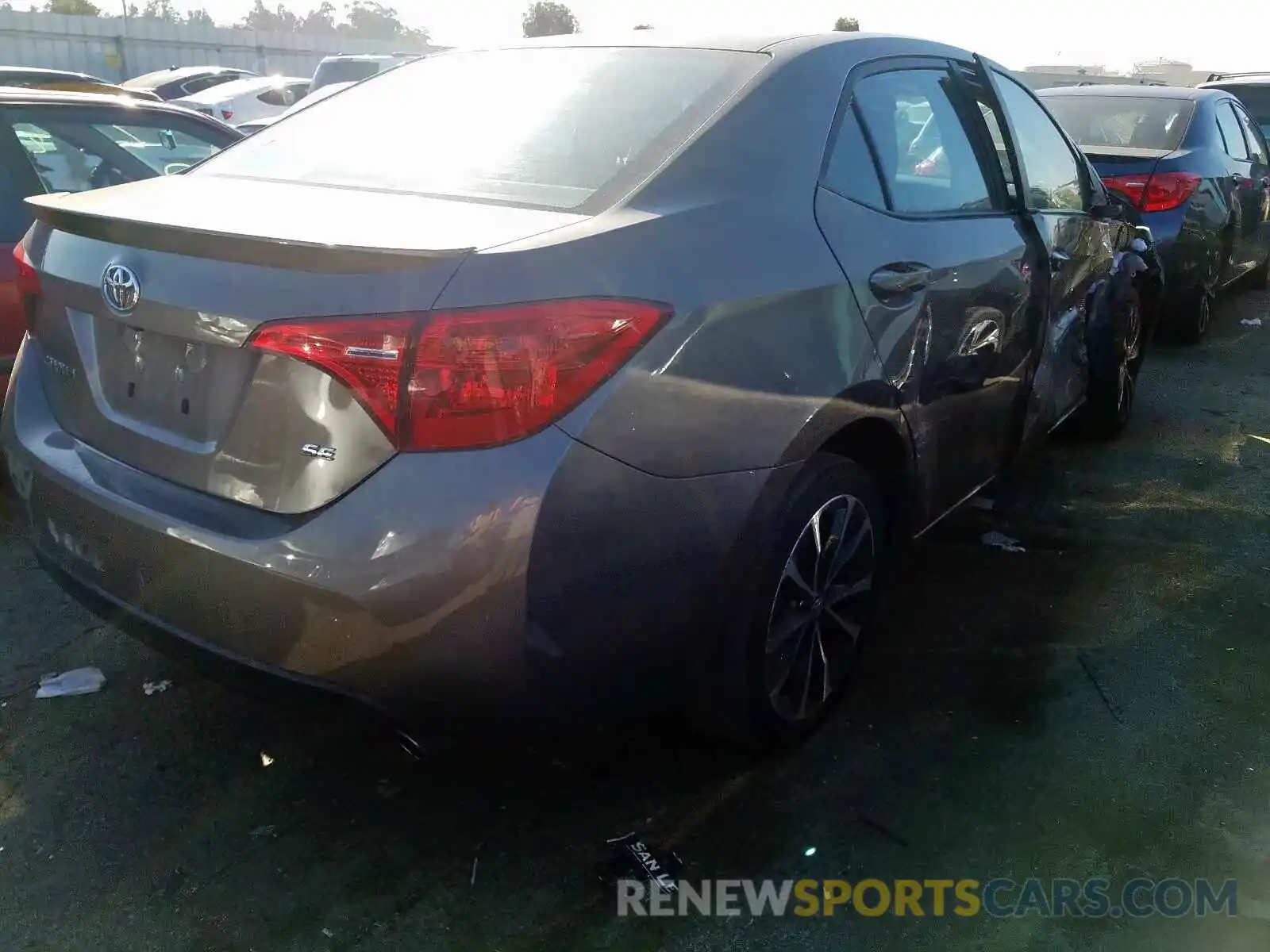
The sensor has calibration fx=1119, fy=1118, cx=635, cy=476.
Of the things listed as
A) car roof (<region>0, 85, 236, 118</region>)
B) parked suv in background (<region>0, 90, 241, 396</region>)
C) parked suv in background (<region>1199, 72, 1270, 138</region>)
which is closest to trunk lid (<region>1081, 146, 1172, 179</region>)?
parked suv in background (<region>1199, 72, 1270, 138</region>)

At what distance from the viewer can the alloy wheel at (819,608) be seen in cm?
255

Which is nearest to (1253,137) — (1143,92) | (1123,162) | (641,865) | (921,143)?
(1143,92)

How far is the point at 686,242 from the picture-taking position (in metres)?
2.17

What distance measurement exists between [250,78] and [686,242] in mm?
18754

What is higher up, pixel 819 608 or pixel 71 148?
pixel 71 148

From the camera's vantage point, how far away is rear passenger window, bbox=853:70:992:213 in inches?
114

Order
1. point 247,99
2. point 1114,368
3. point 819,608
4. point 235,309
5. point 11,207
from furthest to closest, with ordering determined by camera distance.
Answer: point 247,99 < point 1114,368 < point 11,207 < point 819,608 < point 235,309

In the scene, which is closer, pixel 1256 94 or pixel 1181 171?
pixel 1181 171

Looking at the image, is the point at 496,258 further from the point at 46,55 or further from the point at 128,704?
the point at 46,55

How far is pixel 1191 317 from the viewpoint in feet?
23.0

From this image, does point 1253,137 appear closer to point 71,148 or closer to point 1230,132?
point 1230,132

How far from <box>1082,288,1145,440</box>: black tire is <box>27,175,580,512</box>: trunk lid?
10.2 feet

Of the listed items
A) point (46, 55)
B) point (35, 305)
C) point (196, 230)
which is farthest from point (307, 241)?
point (46, 55)

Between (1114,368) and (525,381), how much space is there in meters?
3.65
